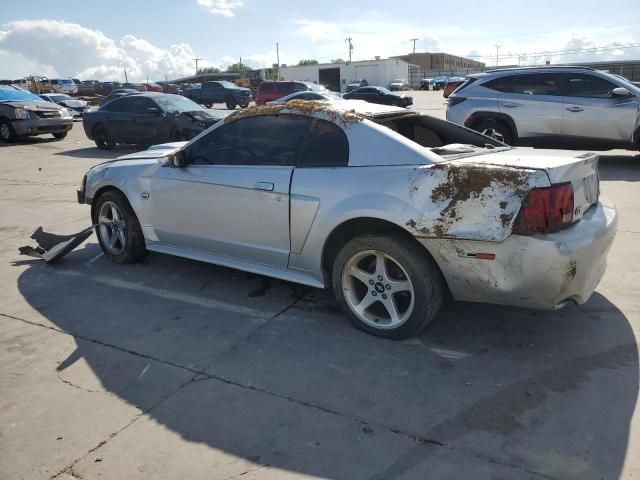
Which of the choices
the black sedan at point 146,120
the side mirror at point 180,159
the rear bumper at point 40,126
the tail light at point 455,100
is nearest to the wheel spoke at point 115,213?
the side mirror at point 180,159

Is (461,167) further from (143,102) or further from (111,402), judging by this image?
(143,102)

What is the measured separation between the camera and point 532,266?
304 cm

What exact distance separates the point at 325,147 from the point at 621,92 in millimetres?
7427

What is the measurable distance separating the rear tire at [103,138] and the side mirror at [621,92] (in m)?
12.2

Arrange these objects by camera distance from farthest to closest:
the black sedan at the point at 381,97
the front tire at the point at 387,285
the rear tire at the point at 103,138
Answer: the black sedan at the point at 381,97, the rear tire at the point at 103,138, the front tire at the point at 387,285

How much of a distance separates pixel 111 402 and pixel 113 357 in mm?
561

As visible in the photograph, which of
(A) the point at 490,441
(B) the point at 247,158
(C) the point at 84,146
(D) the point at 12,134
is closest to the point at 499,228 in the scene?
(A) the point at 490,441

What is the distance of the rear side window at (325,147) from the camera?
373 centimetres

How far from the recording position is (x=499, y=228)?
3043 mm

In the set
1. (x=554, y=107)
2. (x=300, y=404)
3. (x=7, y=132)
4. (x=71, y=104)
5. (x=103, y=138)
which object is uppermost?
(x=71, y=104)

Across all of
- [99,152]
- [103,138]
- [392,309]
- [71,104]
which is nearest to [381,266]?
[392,309]

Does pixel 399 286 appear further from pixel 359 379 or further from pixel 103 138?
pixel 103 138

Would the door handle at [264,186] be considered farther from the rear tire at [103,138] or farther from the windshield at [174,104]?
the rear tire at [103,138]

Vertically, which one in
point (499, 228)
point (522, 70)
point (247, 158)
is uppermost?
point (522, 70)
